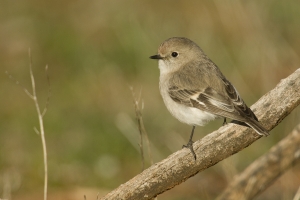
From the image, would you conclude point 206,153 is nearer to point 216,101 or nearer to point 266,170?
point 266,170

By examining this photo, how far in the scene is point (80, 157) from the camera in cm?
941

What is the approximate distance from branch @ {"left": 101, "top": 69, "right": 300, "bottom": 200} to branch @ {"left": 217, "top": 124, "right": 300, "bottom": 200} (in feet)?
0.78

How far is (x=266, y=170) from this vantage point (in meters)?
5.79

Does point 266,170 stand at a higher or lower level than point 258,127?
lower

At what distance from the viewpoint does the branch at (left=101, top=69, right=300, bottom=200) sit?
19.2ft

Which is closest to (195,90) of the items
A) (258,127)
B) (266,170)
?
(258,127)

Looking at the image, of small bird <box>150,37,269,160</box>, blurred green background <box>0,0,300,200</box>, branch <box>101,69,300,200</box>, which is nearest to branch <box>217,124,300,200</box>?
branch <box>101,69,300,200</box>

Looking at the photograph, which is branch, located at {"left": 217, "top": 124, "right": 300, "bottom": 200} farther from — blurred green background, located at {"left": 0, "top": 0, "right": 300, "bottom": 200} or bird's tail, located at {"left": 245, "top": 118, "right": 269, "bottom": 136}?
blurred green background, located at {"left": 0, "top": 0, "right": 300, "bottom": 200}

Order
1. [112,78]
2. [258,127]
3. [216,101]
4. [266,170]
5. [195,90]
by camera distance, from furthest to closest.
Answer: [112,78] → [195,90] → [216,101] → [266,170] → [258,127]

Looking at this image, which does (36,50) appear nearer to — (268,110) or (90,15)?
(90,15)

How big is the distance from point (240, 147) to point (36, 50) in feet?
24.7

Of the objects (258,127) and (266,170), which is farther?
(266,170)

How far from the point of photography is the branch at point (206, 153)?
19.2ft

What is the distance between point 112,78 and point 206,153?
228 inches
